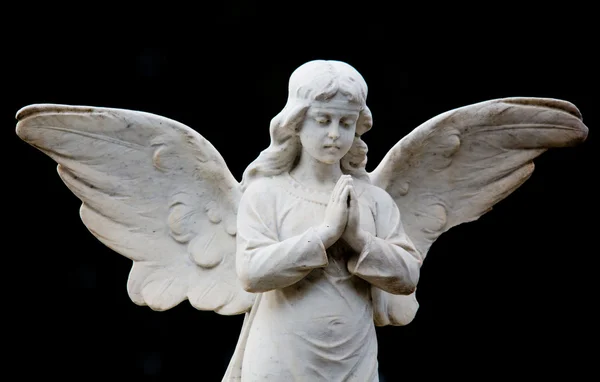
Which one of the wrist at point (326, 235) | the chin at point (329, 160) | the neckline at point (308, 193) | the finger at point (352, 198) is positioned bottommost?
the wrist at point (326, 235)

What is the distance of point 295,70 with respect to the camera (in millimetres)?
6781

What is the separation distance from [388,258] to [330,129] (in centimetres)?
62

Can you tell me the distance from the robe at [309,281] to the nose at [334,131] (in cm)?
31

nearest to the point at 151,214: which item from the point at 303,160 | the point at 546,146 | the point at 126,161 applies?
the point at 126,161

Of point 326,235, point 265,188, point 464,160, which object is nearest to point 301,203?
point 265,188

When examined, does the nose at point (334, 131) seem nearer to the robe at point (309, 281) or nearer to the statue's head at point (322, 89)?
the statue's head at point (322, 89)

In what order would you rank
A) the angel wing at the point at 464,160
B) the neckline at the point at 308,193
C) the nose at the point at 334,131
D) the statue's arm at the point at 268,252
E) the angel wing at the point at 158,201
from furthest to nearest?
the angel wing at the point at 464,160 → the angel wing at the point at 158,201 → the neckline at the point at 308,193 → the nose at the point at 334,131 → the statue's arm at the point at 268,252

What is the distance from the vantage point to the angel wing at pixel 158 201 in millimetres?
6930

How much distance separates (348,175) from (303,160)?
36cm

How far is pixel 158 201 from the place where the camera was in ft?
23.3

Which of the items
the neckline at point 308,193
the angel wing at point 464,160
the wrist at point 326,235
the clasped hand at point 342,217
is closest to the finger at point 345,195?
the clasped hand at point 342,217

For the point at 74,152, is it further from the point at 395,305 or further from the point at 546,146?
the point at 546,146

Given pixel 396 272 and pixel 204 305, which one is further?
pixel 204 305

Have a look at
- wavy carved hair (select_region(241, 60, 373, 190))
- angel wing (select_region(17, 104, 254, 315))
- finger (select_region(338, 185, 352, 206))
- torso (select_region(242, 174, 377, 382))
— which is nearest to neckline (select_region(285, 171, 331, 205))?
torso (select_region(242, 174, 377, 382))
